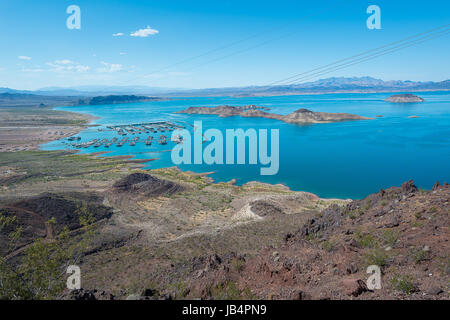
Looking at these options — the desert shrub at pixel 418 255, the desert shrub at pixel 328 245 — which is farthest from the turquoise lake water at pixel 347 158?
the desert shrub at pixel 418 255

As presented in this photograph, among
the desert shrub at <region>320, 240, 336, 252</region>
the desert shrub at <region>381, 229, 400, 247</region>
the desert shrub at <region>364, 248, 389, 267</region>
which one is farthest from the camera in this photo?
the desert shrub at <region>320, 240, 336, 252</region>

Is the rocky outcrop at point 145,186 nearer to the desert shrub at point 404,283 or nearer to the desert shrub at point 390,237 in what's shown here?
the desert shrub at point 390,237

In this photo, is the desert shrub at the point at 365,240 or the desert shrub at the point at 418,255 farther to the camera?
the desert shrub at the point at 365,240

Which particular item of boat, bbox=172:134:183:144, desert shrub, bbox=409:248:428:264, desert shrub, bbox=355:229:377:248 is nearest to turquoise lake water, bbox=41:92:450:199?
boat, bbox=172:134:183:144

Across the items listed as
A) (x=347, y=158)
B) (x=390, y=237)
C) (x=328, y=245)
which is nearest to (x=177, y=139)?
(x=347, y=158)

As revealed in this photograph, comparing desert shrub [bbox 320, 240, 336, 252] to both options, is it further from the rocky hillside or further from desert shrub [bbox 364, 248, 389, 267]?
desert shrub [bbox 364, 248, 389, 267]

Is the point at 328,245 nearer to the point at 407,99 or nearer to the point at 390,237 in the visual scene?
the point at 390,237

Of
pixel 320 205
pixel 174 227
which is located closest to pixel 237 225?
pixel 174 227

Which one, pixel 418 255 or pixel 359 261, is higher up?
pixel 418 255

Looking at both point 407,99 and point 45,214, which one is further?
point 407,99
